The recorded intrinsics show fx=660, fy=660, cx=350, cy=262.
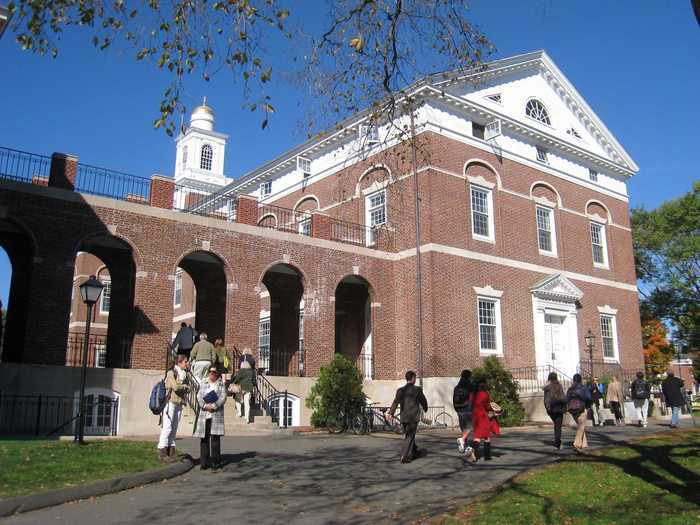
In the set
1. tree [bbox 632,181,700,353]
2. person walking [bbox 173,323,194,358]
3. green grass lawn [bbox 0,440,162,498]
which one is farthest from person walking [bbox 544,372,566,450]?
tree [bbox 632,181,700,353]

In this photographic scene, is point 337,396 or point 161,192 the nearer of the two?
point 337,396

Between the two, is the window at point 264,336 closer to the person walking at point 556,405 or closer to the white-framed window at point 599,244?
the white-framed window at point 599,244

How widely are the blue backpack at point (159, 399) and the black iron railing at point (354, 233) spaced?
15.7 metres

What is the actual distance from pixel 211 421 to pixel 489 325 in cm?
1653

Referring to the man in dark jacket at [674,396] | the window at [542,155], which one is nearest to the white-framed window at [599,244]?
the window at [542,155]

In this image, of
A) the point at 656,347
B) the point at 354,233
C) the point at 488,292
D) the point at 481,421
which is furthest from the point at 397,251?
the point at 656,347

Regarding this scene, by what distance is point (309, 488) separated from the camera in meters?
9.65

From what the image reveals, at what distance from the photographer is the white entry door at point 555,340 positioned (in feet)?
90.8

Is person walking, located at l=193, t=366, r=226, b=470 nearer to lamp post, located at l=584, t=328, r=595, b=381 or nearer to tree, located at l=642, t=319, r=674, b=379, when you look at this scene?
lamp post, located at l=584, t=328, r=595, b=381

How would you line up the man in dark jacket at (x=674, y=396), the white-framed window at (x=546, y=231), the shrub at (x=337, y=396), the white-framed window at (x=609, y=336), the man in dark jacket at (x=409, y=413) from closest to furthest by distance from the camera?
1. the man in dark jacket at (x=409, y=413)
2. the shrub at (x=337, y=396)
3. the man in dark jacket at (x=674, y=396)
4. the white-framed window at (x=546, y=231)
5. the white-framed window at (x=609, y=336)

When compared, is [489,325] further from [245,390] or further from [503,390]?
[245,390]

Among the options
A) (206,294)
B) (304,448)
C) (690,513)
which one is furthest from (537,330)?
(690,513)

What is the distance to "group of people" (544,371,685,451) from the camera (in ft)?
45.1

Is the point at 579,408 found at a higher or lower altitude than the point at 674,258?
lower
